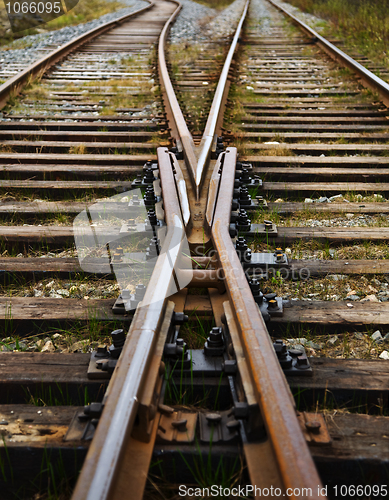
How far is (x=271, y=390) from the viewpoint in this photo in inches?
53.2

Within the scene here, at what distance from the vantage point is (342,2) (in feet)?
49.8

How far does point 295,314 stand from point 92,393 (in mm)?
932

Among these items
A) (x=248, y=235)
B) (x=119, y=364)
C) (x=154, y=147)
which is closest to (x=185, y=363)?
(x=119, y=364)

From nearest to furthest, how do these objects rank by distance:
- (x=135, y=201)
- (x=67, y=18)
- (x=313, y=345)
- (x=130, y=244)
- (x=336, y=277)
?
(x=313, y=345) → (x=336, y=277) → (x=130, y=244) → (x=135, y=201) → (x=67, y=18)

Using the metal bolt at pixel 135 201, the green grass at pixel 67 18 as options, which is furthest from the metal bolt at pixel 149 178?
the green grass at pixel 67 18

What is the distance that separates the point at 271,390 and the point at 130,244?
5.29 ft

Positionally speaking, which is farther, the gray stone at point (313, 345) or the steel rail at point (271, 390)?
the gray stone at point (313, 345)

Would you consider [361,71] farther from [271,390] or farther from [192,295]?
[271,390]

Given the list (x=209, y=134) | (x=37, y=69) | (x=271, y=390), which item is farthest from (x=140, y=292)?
(x=37, y=69)

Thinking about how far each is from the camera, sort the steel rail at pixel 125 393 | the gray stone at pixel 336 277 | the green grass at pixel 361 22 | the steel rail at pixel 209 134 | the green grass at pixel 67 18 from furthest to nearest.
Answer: the green grass at pixel 67 18 < the green grass at pixel 361 22 < the steel rail at pixel 209 134 < the gray stone at pixel 336 277 < the steel rail at pixel 125 393

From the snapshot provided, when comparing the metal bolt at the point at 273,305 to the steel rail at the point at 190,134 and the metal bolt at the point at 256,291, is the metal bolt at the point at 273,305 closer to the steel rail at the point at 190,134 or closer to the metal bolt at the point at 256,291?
the metal bolt at the point at 256,291

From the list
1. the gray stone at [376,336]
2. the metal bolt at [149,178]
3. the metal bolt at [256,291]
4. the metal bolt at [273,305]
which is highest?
the metal bolt at [149,178]

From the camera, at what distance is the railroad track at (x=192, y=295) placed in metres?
1.38

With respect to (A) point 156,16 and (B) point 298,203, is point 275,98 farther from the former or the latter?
(A) point 156,16
